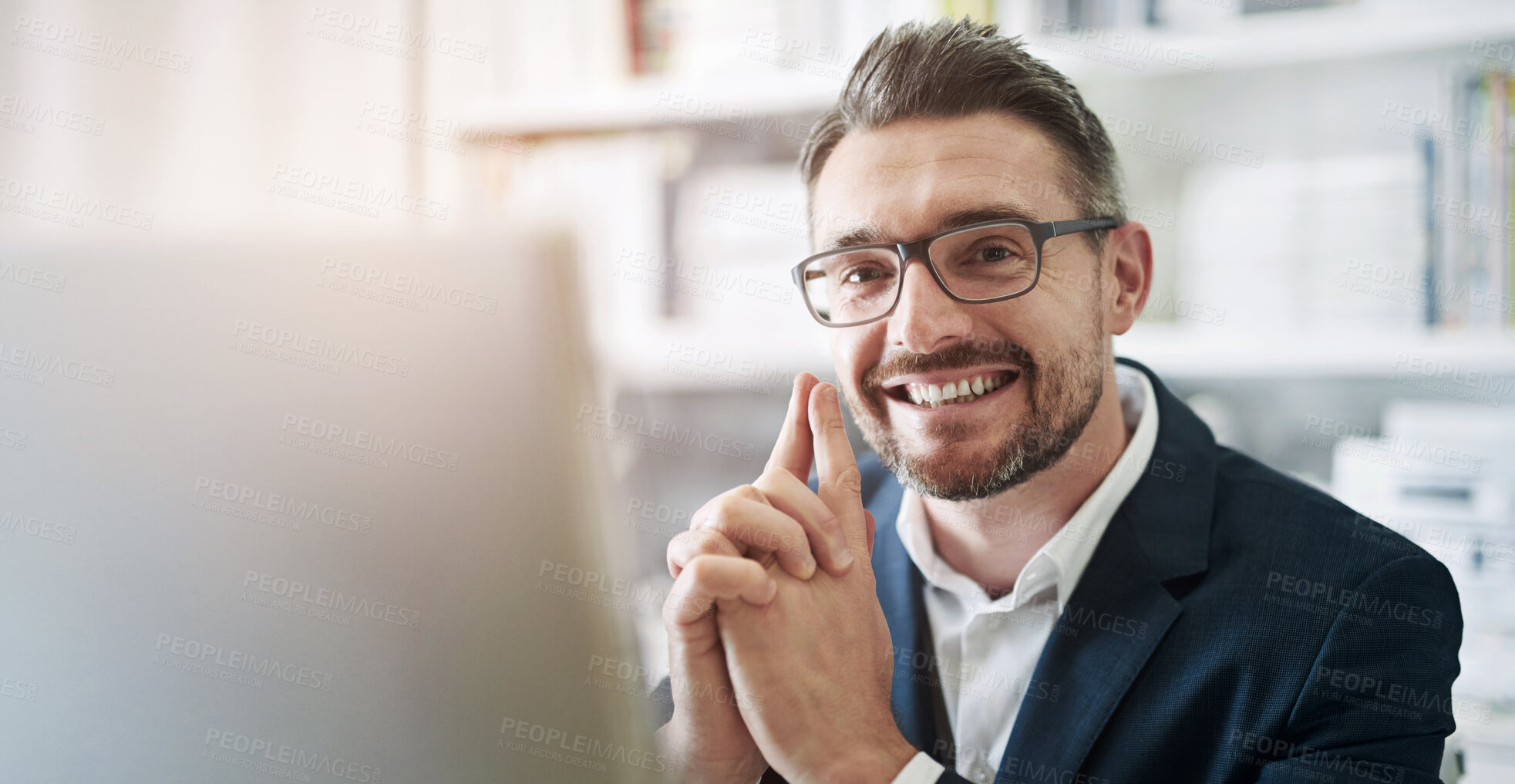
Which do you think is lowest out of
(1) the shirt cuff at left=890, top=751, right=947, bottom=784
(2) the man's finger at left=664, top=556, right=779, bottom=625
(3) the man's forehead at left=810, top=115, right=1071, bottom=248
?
(1) the shirt cuff at left=890, top=751, right=947, bottom=784

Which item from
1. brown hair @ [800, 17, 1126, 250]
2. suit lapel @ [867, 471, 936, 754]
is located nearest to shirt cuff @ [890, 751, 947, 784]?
suit lapel @ [867, 471, 936, 754]

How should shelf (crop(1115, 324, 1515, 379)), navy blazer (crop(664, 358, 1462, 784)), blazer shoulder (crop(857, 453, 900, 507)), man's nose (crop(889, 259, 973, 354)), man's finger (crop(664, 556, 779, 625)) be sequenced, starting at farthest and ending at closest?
shelf (crop(1115, 324, 1515, 379))
blazer shoulder (crop(857, 453, 900, 507))
man's nose (crop(889, 259, 973, 354))
navy blazer (crop(664, 358, 1462, 784))
man's finger (crop(664, 556, 779, 625))

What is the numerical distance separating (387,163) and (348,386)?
1883mm

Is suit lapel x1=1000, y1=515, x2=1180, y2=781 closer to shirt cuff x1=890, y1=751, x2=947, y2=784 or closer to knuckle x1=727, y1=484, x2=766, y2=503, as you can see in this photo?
shirt cuff x1=890, y1=751, x2=947, y2=784

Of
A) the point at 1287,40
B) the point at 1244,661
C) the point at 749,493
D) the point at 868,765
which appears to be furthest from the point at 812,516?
the point at 1287,40

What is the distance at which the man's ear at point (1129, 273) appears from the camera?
1136 mm

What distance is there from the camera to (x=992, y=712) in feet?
3.28

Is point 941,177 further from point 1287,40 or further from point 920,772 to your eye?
point 1287,40

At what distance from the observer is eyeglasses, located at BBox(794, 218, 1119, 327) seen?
0.98 meters

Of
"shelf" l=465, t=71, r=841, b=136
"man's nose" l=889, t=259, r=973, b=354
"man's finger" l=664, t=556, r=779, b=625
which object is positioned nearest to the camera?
"man's finger" l=664, t=556, r=779, b=625

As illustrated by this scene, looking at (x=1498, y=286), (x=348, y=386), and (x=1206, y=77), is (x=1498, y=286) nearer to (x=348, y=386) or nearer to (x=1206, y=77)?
(x=1206, y=77)

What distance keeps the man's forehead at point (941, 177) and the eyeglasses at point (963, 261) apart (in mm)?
22

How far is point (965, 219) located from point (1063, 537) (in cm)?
39

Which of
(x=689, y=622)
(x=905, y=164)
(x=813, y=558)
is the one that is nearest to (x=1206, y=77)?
(x=905, y=164)
